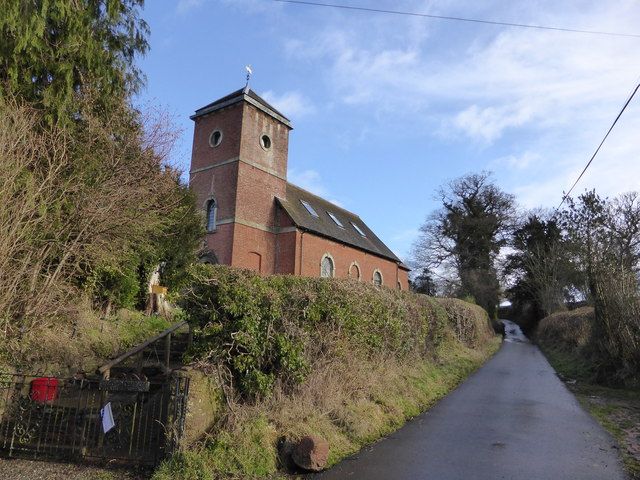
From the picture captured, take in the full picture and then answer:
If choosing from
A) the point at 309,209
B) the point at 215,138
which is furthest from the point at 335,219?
Result: the point at 215,138

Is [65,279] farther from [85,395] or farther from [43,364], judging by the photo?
[85,395]

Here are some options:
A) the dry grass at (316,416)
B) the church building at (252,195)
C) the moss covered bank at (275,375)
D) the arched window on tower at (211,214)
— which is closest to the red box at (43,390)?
A: the moss covered bank at (275,375)

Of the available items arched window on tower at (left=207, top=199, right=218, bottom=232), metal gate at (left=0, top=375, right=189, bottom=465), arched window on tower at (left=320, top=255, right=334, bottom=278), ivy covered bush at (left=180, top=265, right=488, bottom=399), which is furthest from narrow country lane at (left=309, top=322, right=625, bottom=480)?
arched window on tower at (left=320, top=255, right=334, bottom=278)

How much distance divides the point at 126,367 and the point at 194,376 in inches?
160

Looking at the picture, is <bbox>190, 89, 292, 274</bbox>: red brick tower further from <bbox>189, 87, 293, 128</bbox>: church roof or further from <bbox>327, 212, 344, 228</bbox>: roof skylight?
<bbox>327, 212, 344, 228</bbox>: roof skylight

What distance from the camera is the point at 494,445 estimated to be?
6.44m

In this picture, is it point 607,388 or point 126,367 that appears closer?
point 126,367

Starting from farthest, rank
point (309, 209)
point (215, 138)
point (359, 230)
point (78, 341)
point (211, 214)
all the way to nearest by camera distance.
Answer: point (359, 230) → point (309, 209) → point (215, 138) → point (211, 214) → point (78, 341)

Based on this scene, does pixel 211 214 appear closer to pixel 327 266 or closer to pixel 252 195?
pixel 252 195

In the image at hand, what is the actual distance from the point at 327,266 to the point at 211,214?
7658 mm

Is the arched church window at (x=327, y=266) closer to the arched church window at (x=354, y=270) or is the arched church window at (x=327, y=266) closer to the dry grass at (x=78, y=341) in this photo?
the arched church window at (x=354, y=270)

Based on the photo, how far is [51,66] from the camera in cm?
763

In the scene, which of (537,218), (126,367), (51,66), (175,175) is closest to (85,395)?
(126,367)

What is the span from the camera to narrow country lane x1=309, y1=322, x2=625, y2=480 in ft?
17.5
